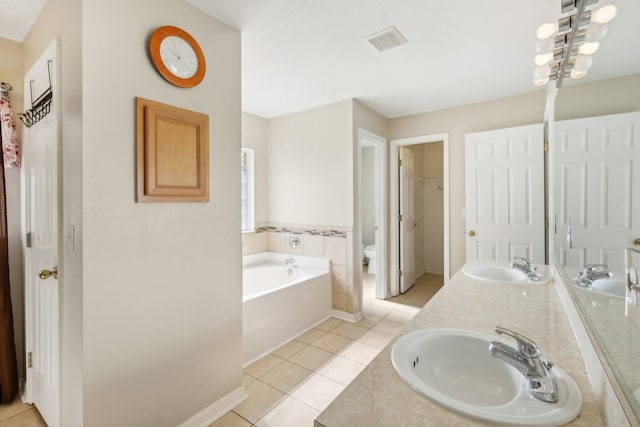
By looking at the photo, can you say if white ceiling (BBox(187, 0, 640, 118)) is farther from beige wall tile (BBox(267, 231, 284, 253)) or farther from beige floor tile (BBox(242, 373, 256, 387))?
beige floor tile (BBox(242, 373, 256, 387))

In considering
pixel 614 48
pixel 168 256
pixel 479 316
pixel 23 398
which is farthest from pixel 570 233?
pixel 23 398

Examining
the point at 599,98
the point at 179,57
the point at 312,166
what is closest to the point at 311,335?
the point at 312,166

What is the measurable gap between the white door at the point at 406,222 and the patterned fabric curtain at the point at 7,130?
3.71 meters

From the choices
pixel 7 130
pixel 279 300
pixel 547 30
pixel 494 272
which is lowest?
pixel 279 300

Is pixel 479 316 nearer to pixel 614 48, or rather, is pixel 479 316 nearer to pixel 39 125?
pixel 614 48

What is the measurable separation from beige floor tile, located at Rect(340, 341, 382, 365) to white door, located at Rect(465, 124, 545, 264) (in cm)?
149

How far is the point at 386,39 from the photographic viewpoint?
6.46 feet

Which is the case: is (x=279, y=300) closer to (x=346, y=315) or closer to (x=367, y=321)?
(x=346, y=315)

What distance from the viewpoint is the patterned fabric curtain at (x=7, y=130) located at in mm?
1833

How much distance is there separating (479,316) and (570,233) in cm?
51

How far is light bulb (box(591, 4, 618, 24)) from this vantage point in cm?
84

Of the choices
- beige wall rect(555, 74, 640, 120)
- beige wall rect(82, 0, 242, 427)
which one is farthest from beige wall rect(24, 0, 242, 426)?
beige wall rect(555, 74, 640, 120)

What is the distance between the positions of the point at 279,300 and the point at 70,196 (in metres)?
1.73

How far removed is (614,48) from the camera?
787mm
